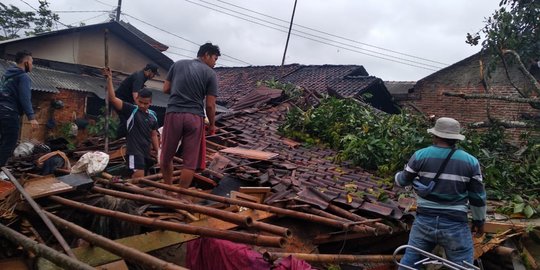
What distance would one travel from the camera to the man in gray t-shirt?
446 cm

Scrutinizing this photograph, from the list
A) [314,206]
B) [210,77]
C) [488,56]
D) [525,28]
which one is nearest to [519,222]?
[314,206]

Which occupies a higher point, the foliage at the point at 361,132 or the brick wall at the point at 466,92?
the brick wall at the point at 466,92

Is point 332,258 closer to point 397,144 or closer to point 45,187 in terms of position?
point 45,187

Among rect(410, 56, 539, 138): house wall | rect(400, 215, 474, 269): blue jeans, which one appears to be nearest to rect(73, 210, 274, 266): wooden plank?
rect(400, 215, 474, 269): blue jeans

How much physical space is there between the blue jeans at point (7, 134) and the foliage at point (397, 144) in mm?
4631

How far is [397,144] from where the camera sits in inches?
269

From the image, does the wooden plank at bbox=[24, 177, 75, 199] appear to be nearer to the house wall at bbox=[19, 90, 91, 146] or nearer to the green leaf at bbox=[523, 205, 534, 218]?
the green leaf at bbox=[523, 205, 534, 218]

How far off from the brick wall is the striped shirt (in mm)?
10811

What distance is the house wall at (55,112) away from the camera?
31.4ft

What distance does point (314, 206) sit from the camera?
426 cm

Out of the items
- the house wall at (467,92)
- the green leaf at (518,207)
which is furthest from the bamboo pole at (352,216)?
the house wall at (467,92)

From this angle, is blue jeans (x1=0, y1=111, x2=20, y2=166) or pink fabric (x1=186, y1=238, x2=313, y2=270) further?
blue jeans (x1=0, y1=111, x2=20, y2=166)

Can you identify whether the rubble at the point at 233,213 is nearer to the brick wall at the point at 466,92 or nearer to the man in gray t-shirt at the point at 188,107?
the man in gray t-shirt at the point at 188,107

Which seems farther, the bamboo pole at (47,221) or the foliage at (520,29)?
the foliage at (520,29)
